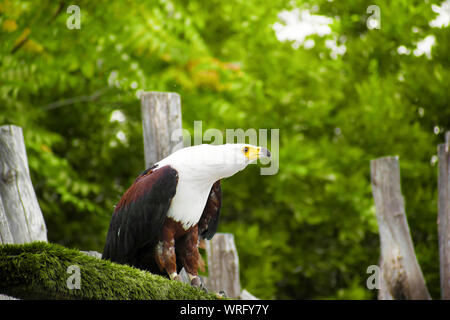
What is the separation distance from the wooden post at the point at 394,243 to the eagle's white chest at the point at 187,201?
7.44 ft

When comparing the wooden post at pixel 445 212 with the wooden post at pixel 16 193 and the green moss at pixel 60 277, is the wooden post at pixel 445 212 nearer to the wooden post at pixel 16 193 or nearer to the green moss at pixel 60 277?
the green moss at pixel 60 277

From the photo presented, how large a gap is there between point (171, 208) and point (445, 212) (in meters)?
2.53

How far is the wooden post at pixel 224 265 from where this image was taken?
5.05 meters

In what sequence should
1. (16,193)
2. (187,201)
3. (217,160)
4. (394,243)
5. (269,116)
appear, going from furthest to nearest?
1. (269,116)
2. (394,243)
3. (16,193)
4. (187,201)
5. (217,160)

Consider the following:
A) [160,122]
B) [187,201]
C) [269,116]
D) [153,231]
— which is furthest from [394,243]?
[269,116]

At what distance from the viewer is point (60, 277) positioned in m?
2.54

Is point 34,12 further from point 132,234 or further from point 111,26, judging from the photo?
point 132,234

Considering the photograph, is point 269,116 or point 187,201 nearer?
point 187,201

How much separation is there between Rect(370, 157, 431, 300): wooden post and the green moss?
2.67 meters
